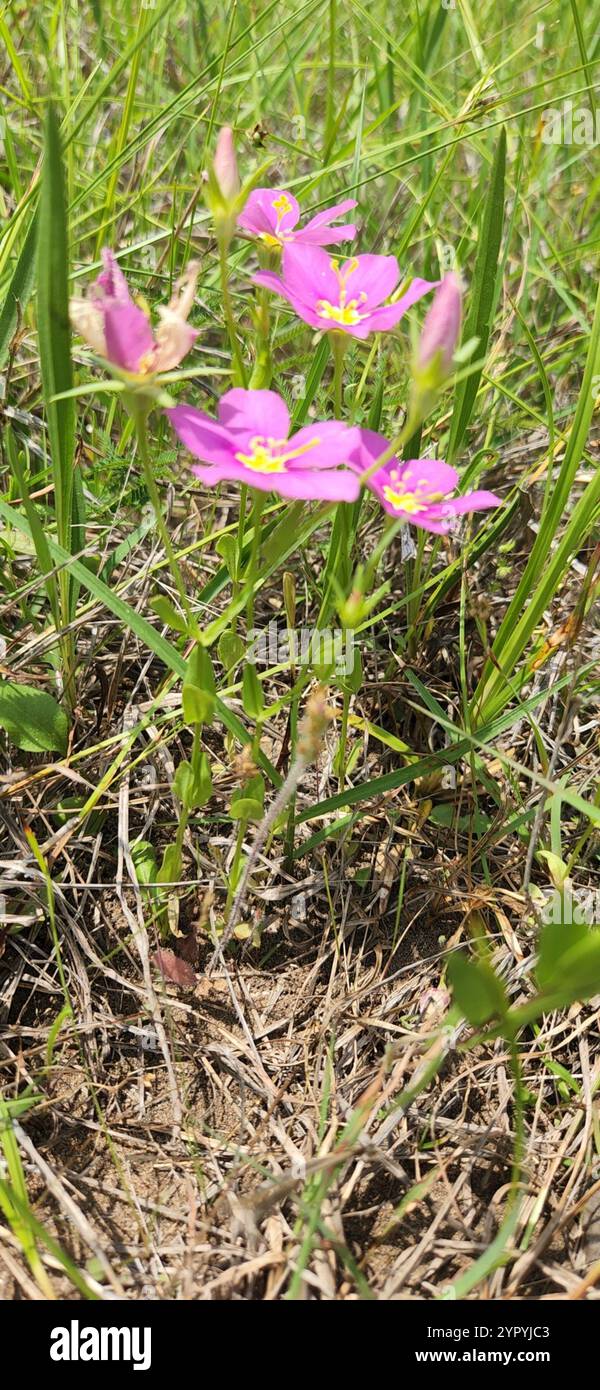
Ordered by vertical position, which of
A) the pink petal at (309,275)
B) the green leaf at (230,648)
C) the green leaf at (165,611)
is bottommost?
the green leaf at (230,648)

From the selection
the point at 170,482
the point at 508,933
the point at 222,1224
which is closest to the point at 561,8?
the point at 170,482

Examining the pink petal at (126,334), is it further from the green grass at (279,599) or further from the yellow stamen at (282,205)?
the yellow stamen at (282,205)

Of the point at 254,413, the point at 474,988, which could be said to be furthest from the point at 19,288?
the point at 474,988

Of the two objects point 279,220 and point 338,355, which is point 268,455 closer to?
point 338,355

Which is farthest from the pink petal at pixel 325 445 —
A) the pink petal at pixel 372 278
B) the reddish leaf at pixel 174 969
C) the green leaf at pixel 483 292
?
the reddish leaf at pixel 174 969
